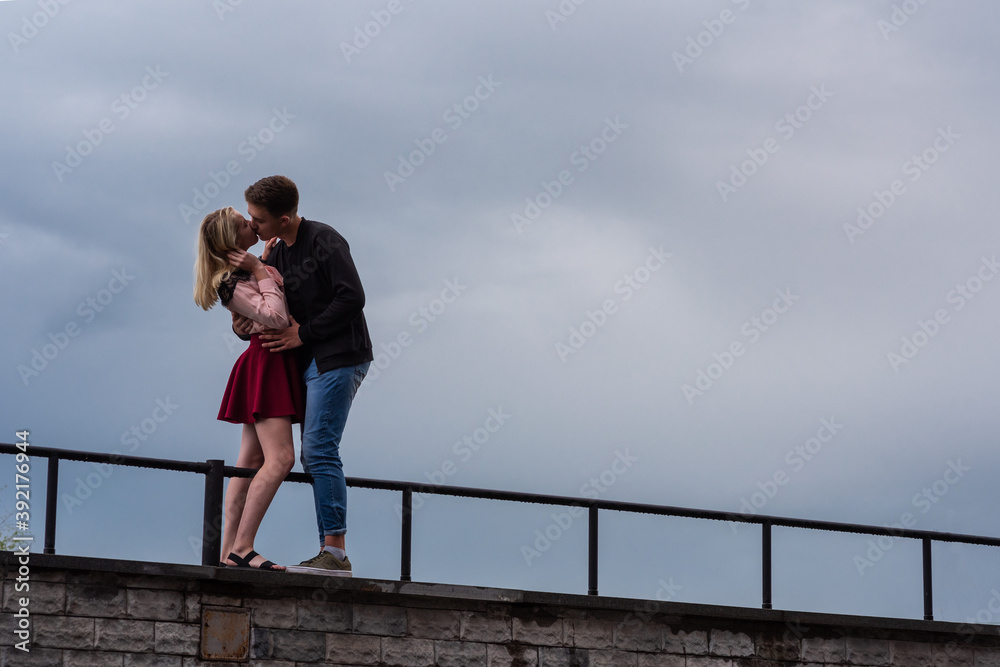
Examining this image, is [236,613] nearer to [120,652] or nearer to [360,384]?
[120,652]

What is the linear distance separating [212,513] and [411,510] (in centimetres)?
153

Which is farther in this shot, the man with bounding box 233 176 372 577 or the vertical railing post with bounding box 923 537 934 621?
the vertical railing post with bounding box 923 537 934 621

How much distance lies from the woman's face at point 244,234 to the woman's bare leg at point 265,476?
50.1 inches

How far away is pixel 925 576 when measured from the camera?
472 inches

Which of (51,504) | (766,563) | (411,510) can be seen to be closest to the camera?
(51,504)

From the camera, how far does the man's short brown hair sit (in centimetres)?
870

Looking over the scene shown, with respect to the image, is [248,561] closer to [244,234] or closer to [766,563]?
[244,234]

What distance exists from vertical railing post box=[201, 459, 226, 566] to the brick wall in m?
0.22

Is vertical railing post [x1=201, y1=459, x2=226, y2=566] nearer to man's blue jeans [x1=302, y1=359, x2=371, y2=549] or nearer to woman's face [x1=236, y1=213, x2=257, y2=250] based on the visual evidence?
man's blue jeans [x1=302, y1=359, x2=371, y2=549]

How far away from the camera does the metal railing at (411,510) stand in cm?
855

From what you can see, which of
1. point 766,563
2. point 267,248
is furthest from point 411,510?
point 766,563

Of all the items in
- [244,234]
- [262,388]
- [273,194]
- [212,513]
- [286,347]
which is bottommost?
[212,513]

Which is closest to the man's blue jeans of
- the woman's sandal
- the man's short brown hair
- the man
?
the man

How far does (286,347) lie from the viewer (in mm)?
8852
